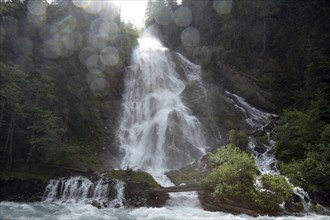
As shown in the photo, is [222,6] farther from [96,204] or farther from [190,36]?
[96,204]

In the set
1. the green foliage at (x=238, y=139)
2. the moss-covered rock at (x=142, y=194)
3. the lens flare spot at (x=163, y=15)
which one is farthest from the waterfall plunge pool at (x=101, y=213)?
the lens flare spot at (x=163, y=15)

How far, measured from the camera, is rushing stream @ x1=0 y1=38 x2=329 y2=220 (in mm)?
16905

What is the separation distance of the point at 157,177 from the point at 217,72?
21365 millimetres

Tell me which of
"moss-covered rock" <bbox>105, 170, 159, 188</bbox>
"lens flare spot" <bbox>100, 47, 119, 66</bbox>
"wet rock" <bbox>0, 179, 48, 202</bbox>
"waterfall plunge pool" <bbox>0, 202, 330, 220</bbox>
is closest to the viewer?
"waterfall plunge pool" <bbox>0, 202, 330, 220</bbox>

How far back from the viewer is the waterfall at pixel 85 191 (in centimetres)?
1925

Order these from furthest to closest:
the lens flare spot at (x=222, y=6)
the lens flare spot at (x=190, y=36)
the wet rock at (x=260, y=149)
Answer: the lens flare spot at (x=190, y=36) < the lens flare spot at (x=222, y=6) < the wet rock at (x=260, y=149)

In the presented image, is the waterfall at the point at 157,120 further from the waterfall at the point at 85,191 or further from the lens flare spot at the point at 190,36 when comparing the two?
the lens flare spot at the point at 190,36

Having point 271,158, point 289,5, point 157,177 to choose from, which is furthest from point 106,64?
point 289,5

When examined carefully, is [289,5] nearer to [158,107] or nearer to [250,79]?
[250,79]

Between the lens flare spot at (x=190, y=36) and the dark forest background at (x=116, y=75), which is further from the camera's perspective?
the lens flare spot at (x=190, y=36)

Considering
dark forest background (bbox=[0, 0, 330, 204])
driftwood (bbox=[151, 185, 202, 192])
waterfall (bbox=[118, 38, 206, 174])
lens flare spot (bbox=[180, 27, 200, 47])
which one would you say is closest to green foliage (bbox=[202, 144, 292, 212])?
driftwood (bbox=[151, 185, 202, 192])

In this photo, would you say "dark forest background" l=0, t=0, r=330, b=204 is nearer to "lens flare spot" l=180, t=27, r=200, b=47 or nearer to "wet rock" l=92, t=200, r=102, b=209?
"lens flare spot" l=180, t=27, r=200, b=47

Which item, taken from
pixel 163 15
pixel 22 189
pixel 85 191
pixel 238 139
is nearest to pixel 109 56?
pixel 238 139

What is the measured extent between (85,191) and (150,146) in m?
9.57
